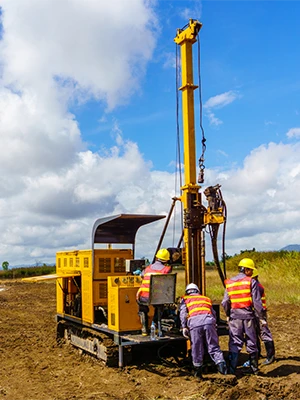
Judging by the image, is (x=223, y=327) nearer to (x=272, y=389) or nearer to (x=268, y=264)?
(x=272, y=389)

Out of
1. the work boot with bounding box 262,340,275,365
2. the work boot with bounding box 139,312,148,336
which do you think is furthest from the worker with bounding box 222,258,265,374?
the work boot with bounding box 139,312,148,336

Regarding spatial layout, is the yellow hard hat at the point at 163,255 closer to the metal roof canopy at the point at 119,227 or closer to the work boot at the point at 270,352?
the metal roof canopy at the point at 119,227

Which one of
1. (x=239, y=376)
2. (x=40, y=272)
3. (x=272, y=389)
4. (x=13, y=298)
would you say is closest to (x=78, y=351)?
(x=239, y=376)

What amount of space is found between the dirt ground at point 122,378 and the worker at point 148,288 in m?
0.88

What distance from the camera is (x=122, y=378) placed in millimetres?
8977

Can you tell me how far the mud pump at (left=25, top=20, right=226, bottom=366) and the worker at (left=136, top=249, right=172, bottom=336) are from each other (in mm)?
150

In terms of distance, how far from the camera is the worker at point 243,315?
880 cm

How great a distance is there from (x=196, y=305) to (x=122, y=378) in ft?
6.02

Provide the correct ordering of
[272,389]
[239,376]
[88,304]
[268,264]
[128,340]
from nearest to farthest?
[272,389] < [239,376] < [128,340] < [88,304] < [268,264]

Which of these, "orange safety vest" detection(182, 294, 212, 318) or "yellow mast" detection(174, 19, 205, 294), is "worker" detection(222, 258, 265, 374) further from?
"yellow mast" detection(174, 19, 205, 294)

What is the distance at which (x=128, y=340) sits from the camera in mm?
9484

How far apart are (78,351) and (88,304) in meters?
1.31

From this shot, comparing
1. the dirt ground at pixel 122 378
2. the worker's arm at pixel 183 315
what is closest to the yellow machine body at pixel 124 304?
the dirt ground at pixel 122 378

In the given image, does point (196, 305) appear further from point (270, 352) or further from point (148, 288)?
point (270, 352)
